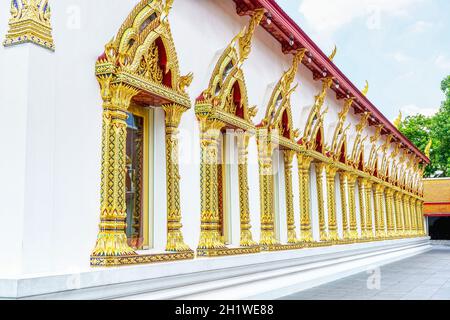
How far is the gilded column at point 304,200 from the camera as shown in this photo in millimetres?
9312

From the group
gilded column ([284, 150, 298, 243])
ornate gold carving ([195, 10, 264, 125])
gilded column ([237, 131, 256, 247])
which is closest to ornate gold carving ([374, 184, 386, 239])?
gilded column ([284, 150, 298, 243])

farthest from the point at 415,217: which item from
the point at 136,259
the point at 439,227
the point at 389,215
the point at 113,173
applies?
the point at 113,173

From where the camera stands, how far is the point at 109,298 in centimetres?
423

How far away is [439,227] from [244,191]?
28854 millimetres

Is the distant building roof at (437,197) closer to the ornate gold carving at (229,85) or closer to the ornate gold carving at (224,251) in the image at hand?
the ornate gold carving at (229,85)

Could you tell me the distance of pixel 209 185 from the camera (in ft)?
20.2

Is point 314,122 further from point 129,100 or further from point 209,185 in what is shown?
point 129,100

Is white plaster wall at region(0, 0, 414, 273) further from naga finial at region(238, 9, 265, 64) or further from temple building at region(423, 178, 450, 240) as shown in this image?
temple building at region(423, 178, 450, 240)

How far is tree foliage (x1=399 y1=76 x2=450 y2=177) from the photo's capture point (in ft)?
113

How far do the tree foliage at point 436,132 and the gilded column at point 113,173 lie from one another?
107 feet

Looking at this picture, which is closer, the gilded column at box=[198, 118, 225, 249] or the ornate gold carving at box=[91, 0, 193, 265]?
the ornate gold carving at box=[91, 0, 193, 265]

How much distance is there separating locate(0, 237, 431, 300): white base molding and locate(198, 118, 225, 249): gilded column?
0.23 m

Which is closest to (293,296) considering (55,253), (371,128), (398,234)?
(55,253)

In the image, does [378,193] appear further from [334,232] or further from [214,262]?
[214,262]
